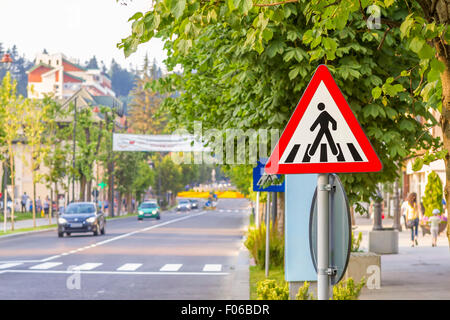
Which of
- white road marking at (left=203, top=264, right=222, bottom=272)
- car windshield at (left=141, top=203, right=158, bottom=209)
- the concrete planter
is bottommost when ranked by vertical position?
car windshield at (left=141, top=203, right=158, bottom=209)

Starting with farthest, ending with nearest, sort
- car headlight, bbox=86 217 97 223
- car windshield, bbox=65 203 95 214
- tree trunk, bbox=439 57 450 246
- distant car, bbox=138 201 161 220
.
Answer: distant car, bbox=138 201 161 220
car windshield, bbox=65 203 95 214
car headlight, bbox=86 217 97 223
tree trunk, bbox=439 57 450 246

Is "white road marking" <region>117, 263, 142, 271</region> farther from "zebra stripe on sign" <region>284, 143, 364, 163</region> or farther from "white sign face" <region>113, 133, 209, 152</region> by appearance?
"white sign face" <region>113, 133, 209, 152</region>

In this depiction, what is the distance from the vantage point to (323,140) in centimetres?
523

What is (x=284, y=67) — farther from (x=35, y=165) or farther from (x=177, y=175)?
(x=177, y=175)

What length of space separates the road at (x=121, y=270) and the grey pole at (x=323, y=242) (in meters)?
9.14

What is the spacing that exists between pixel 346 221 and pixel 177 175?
12745 cm

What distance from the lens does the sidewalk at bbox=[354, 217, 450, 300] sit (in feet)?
45.6

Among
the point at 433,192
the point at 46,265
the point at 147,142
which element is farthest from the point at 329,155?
the point at 147,142

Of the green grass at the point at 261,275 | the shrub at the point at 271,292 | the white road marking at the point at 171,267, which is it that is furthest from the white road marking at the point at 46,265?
the shrub at the point at 271,292

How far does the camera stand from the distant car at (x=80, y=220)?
36.4 meters

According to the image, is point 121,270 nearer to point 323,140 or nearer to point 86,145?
point 323,140

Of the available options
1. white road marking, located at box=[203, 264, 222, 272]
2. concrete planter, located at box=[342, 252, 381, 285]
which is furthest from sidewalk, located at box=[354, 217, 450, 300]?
white road marking, located at box=[203, 264, 222, 272]
